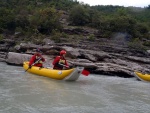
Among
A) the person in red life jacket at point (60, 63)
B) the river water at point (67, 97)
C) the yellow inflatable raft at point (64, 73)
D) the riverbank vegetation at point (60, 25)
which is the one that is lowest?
the river water at point (67, 97)

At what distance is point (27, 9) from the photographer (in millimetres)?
28016

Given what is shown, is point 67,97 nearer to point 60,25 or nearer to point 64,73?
point 64,73

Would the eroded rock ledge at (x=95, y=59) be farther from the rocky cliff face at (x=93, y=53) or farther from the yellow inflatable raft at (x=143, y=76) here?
the yellow inflatable raft at (x=143, y=76)

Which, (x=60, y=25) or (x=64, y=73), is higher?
(x=60, y=25)

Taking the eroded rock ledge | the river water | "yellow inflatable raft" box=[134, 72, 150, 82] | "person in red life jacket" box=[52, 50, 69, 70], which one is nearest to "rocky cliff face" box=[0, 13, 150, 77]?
the eroded rock ledge

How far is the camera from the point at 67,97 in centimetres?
860

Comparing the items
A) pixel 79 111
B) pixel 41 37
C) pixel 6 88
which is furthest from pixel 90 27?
pixel 79 111

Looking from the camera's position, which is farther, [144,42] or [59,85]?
[144,42]

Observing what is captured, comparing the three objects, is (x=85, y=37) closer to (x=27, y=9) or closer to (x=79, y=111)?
(x=27, y=9)

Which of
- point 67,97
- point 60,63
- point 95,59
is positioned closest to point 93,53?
point 95,59

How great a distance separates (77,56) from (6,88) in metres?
8.28

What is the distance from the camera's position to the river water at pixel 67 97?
23.7 ft

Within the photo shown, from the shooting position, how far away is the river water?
23.7 feet

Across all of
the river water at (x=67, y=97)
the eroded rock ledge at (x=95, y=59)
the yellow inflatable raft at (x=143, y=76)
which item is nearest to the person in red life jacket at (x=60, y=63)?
the river water at (x=67, y=97)
